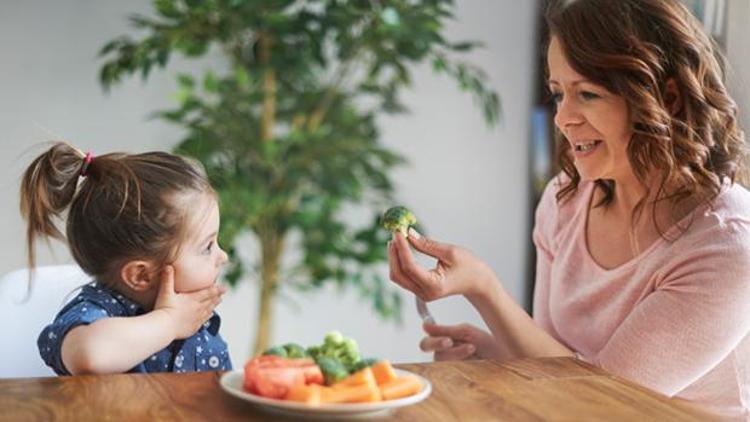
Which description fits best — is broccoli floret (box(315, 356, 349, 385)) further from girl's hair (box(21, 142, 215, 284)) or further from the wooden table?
girl's hair (box(21, 142, 215, 284))

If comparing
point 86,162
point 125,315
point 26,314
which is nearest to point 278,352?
point 125,315

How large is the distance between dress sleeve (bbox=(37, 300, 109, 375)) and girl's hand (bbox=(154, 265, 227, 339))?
0.30 feet

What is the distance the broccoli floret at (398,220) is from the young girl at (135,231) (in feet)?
0.90

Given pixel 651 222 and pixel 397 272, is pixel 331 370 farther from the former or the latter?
pixel 651 222

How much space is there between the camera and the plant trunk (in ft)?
11.3

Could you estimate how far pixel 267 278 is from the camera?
347 centimetres

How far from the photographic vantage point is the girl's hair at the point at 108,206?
5.47 feet

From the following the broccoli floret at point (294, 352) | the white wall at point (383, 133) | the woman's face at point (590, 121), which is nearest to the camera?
the broccoli floret at point (294, 352)

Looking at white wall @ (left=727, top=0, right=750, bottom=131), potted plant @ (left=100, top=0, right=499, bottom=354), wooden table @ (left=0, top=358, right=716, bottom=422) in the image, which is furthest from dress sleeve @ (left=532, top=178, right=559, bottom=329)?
potted plant @ (left=100, top=0, right=499, bottom=354)

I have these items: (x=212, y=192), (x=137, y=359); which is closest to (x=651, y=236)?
(x=212, y=192)

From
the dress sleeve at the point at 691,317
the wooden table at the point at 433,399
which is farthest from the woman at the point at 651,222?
the wooden table at the point at 433,399

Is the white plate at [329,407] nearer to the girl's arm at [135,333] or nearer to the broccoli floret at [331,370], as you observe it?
the broccoli floret at [331,370]

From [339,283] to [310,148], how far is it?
1.41ft

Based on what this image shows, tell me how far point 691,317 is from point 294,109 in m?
1.93
